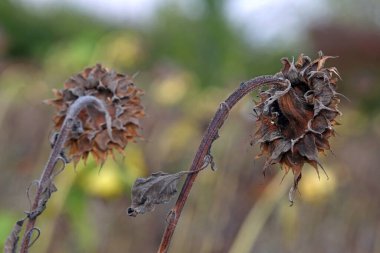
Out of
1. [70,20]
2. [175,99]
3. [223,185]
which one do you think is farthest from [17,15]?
[223,185]

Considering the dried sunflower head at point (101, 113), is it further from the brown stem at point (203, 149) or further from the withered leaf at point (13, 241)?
the brown stem at point (203, 149)

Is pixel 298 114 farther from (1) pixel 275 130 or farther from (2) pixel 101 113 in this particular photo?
(2) pixel 101 113

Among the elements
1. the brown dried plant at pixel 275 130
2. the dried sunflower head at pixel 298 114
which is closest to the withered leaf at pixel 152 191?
the brown dried plant at pixel 275 130

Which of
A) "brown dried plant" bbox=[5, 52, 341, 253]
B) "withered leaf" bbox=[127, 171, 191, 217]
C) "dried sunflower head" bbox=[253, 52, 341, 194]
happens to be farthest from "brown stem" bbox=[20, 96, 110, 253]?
"dried sunflower head" bbox=[253, 52, 341, 194]

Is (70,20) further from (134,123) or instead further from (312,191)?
(134,123)

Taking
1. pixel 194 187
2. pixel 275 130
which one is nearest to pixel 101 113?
pixel 275 130
